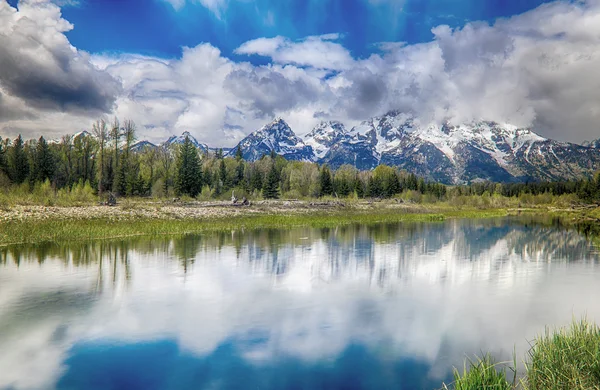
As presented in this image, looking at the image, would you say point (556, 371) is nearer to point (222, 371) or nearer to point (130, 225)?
point (222, 371)

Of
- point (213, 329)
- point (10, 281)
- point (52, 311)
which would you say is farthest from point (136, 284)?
point (213, 329)

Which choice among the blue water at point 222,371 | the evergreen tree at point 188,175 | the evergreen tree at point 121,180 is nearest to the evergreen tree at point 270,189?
the evergreen tree at point 188,175

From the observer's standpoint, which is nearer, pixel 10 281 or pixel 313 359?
pixel 313 359

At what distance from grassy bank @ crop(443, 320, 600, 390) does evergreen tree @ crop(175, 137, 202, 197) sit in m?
89.1

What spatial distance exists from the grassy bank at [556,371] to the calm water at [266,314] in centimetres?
179

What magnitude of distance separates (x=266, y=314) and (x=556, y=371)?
8.48 metres

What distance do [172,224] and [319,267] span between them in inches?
847

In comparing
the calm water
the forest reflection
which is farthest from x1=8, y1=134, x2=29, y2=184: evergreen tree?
the calm water

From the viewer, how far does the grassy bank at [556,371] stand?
7.04 m

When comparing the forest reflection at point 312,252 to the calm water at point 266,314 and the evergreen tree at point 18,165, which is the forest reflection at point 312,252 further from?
the evergreen tree at point 18,165

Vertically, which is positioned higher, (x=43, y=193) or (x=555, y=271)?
(x=43, y=193)

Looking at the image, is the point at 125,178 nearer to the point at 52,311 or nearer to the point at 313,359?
the point at 52,311

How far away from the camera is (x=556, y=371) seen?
24.5ft

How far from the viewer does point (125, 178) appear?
290 feet
